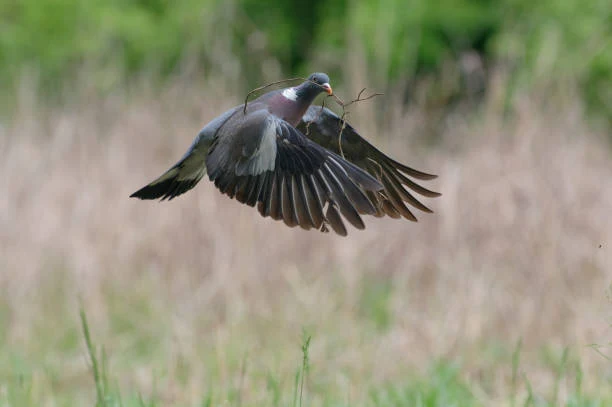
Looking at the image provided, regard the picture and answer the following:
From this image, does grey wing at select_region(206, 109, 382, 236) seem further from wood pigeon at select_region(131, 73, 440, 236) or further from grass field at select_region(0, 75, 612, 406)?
grass field at select_region(0, 75, 612, 406)

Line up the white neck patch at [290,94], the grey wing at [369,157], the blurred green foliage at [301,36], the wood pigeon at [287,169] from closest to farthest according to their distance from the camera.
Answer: the wood pigeon at [287,169], the white neck patch at [290,94], the grey wing at [369,157], the blurred green foliage at [301,36]

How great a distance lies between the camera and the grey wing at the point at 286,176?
8.23 feet

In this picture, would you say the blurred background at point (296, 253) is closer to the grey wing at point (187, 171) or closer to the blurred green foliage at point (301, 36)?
the blurred green foliage at point (301, 36)

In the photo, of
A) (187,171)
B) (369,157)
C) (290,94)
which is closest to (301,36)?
(369,157)

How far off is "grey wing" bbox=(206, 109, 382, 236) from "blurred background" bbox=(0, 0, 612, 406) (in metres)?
2.03

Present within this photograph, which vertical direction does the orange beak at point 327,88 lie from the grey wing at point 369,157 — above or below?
above

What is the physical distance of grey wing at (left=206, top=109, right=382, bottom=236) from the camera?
2508 mm

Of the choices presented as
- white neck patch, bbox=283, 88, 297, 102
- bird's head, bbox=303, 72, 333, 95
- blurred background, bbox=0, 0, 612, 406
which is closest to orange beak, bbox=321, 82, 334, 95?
bird's head, bbox=303, 72, 333, 95

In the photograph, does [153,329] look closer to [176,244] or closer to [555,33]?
[176,244]

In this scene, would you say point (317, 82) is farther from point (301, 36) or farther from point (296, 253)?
point (301, 36)

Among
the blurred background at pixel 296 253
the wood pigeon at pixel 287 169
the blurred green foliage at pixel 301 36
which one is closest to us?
the wood pigeon at pixel 287 169

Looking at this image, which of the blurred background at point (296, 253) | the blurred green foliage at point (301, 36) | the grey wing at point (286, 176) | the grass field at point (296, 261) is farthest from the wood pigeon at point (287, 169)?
the blurred green foliage at point (301, 36)

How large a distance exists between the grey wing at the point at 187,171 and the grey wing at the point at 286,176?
19 cm

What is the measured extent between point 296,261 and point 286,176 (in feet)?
12.5
